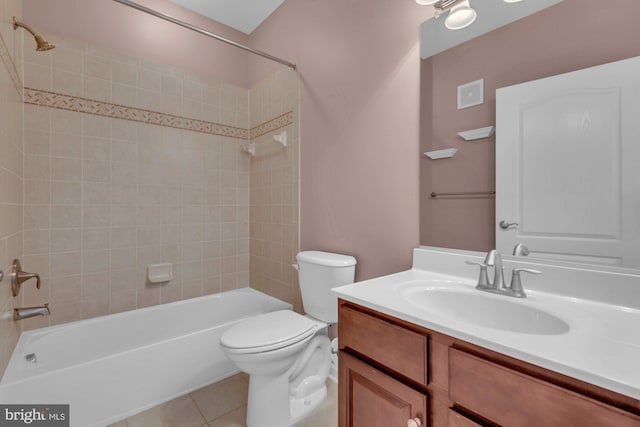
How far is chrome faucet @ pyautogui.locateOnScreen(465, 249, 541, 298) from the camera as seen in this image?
0.96m

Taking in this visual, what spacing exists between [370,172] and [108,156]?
177 cm

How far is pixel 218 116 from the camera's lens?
8.08 feet

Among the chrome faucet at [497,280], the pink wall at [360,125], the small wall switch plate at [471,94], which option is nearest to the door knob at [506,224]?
the chrome faucet at [497,280]

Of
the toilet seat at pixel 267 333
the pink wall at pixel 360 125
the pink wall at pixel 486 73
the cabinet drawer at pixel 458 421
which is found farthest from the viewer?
the pink wall at pixel 360 125

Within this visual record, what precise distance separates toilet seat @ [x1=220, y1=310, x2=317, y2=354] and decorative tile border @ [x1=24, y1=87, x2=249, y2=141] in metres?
1.63

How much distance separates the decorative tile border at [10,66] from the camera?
1.24m

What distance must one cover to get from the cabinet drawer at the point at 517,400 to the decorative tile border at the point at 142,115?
1.91 m

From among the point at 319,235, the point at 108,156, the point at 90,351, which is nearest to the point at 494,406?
the point at 319,235

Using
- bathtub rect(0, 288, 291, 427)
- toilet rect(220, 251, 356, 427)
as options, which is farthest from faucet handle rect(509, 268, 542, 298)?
bathtub rect(0, 288, 291, 427)

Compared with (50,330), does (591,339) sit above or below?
above

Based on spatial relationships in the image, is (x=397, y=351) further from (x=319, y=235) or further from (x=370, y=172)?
(x=319, y=235)

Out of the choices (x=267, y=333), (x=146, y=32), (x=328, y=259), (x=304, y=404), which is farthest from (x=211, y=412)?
(x=146, y=32)

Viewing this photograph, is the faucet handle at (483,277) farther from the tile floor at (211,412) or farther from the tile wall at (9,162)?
the tile wall at (9,162)

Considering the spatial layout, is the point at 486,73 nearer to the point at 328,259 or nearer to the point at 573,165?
the point at 573,165
